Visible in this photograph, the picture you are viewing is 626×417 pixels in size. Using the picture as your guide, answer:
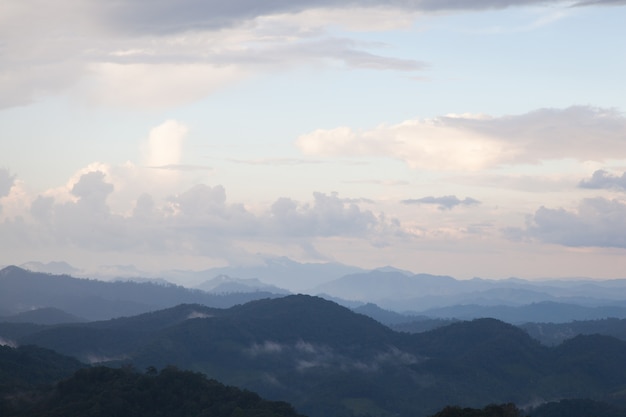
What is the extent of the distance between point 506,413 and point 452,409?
1003 centimetres

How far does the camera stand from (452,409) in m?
176

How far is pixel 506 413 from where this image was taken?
172m
